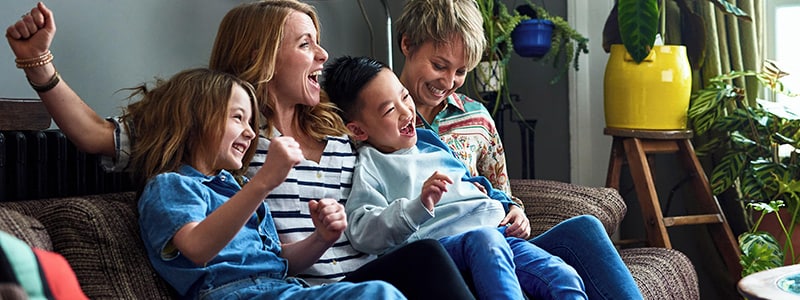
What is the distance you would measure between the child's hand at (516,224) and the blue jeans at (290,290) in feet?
1.79

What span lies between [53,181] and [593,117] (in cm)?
231

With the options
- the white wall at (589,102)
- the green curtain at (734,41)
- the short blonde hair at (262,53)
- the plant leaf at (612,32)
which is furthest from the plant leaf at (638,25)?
the short blonde hair at (262,53)

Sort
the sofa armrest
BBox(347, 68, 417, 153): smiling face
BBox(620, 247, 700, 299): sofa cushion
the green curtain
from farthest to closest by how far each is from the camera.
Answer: the green curtain, the sofa armrest, BBox(620, 247, 700, 299): sofa cushion, BBox(347, 68, 417, 153): smiling face

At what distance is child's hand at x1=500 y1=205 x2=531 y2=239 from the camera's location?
1.83 metres

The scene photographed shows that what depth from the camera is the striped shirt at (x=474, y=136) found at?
2.13 meters

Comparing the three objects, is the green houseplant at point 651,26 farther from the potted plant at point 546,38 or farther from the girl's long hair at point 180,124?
the girl's long hair at point 180,124

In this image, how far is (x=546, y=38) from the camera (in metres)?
3.17

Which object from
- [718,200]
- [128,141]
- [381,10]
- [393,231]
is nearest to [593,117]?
[718,200]

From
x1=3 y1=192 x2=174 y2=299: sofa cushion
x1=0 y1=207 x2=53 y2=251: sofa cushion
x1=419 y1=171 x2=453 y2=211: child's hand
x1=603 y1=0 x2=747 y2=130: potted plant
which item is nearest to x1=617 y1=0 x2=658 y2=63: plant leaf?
x1=603 y1=0 x2=747 y2=130: potted plant

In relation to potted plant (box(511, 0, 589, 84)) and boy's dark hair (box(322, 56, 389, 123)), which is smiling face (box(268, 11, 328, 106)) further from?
potted plant (box(511, 0, 589, 84))

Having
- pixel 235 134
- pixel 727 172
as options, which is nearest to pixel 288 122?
pixel 235 134

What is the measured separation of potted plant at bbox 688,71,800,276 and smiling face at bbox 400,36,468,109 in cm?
125

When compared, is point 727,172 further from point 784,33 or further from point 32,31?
point 32,31

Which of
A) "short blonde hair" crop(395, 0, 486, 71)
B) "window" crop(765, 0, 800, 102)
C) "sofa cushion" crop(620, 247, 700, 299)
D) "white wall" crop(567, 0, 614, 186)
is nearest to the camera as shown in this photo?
"sofa cushion" crop(620, 247, 700, 299)
